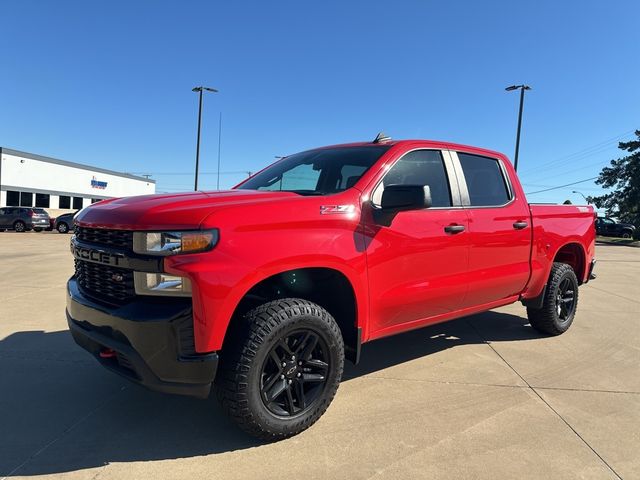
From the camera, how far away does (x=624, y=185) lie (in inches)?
1852

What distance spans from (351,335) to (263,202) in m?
1.15

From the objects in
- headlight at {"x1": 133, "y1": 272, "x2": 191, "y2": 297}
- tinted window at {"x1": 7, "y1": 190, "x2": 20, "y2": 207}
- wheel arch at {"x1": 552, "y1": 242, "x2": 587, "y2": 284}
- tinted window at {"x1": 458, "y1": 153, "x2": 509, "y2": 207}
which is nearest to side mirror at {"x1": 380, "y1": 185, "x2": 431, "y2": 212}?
tinted window at {"x1": 458, "y1": 153, "x2": 509, "y2": 207}

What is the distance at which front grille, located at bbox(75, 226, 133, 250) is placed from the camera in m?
2.62

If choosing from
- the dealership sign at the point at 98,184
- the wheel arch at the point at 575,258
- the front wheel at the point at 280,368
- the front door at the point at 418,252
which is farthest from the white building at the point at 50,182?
the front wheel at the point at 280,368

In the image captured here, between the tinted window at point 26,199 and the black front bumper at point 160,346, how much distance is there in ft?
130

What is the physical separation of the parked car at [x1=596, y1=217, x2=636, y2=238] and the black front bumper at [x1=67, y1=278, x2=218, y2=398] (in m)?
43.2

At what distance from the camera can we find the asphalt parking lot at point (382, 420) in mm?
2580

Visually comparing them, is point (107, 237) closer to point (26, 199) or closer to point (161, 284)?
point (161, 284)

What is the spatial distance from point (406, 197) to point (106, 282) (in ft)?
6.46

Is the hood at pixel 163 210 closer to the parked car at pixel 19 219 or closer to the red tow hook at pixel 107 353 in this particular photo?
the red tow hook at pixel 107 353

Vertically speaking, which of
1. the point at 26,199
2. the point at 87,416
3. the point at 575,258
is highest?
the point at 26,199

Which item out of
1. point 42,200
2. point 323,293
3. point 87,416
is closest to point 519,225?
point 323,293

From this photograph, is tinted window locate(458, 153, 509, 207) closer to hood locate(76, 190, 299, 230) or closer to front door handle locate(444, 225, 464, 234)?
front door handle locate(444, 225, 464, 234)

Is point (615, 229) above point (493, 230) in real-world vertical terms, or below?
above
